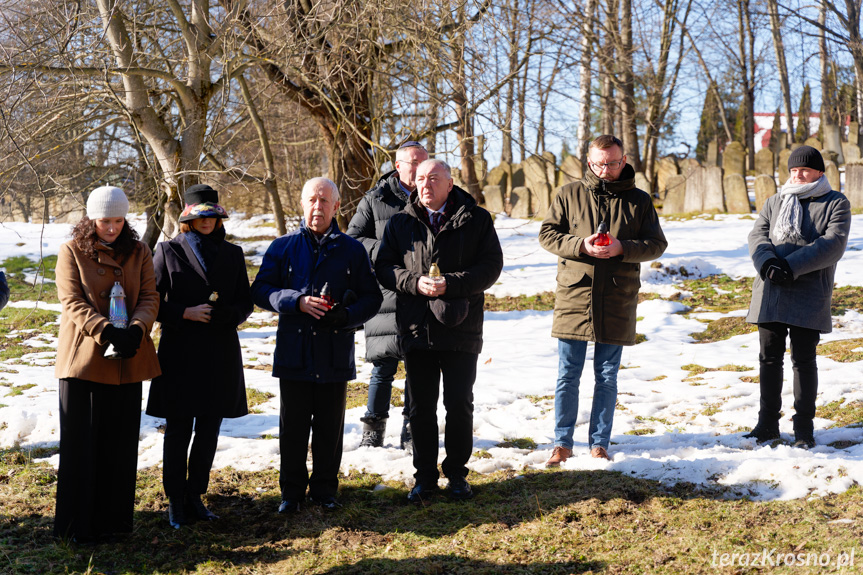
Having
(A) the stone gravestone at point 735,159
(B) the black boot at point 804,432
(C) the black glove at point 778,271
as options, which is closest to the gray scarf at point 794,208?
(C) the black glove at point 778,271

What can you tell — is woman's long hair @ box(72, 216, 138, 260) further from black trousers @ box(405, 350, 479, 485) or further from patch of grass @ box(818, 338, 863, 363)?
patch of grass @ box(818, 338, 863, 363)

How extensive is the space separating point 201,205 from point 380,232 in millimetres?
1135

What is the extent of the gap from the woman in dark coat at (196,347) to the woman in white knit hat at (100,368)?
0.48ft

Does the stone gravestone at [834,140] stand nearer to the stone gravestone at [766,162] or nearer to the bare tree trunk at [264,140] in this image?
the stone gravestone at [766,162]

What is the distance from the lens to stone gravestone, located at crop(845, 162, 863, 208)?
13.4 meters

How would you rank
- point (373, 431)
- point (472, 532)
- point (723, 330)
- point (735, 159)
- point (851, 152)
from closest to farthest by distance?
point (472, 532), point (373, 431), point (723, 330), point (735, 159), point (851, 152)

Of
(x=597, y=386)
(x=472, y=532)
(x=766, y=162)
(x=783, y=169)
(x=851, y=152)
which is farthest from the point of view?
(x=851, y=152)

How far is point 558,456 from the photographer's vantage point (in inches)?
173

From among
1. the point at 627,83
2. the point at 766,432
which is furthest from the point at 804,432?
the point at 627,83

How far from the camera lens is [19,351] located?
27.5ft

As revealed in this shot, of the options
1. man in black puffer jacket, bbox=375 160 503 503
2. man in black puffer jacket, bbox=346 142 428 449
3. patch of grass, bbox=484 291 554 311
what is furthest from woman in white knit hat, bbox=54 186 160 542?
patch of grass, bbox=484 291 554 311

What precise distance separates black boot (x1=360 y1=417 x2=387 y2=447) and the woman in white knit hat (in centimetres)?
154

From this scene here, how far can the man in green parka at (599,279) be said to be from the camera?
4.30 meters

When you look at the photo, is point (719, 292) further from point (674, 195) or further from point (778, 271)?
point (674, 195)
